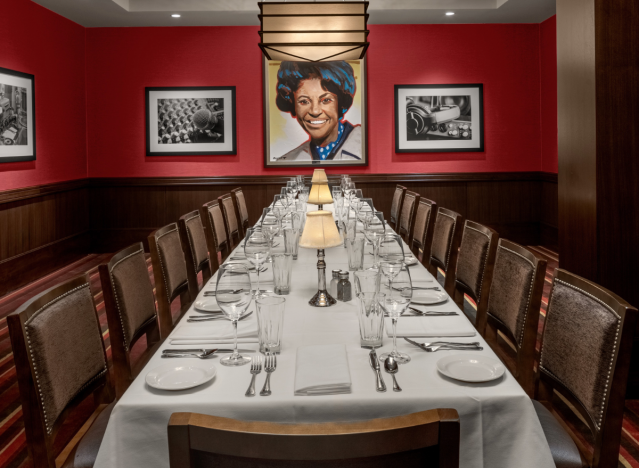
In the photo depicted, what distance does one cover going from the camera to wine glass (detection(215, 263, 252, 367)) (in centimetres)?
155

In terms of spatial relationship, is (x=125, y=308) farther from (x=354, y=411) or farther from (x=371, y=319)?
(x=354, y=411)

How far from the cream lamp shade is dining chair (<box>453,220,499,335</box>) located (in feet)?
2.49

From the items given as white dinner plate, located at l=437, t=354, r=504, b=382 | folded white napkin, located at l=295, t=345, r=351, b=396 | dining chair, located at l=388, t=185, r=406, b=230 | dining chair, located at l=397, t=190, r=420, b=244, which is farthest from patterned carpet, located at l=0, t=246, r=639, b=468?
dining chair, located at l=388, t=185, r=406, b=230

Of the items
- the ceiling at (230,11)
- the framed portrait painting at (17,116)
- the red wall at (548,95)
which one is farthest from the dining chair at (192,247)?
the red wall at (548,95)

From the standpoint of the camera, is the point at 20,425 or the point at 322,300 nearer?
the point at 322,300

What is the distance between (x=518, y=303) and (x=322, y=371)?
99 cm

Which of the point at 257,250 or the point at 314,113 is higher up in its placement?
the point at 314,113

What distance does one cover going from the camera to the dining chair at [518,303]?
200 centimetres

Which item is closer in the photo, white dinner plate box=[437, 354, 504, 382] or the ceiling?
white dinner plate box=[437, 354, 504, 382]

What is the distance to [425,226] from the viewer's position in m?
3.82

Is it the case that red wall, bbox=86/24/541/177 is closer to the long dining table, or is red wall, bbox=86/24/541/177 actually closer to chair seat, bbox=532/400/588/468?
chair seat, bbox=532/400/588/468

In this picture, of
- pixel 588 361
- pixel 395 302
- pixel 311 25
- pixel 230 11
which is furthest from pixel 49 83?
pixel 588 361

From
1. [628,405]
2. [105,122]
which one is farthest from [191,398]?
[105,122]

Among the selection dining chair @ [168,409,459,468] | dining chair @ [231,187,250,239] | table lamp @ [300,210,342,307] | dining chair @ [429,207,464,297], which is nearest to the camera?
dining chair @ [168,409,459,468]
